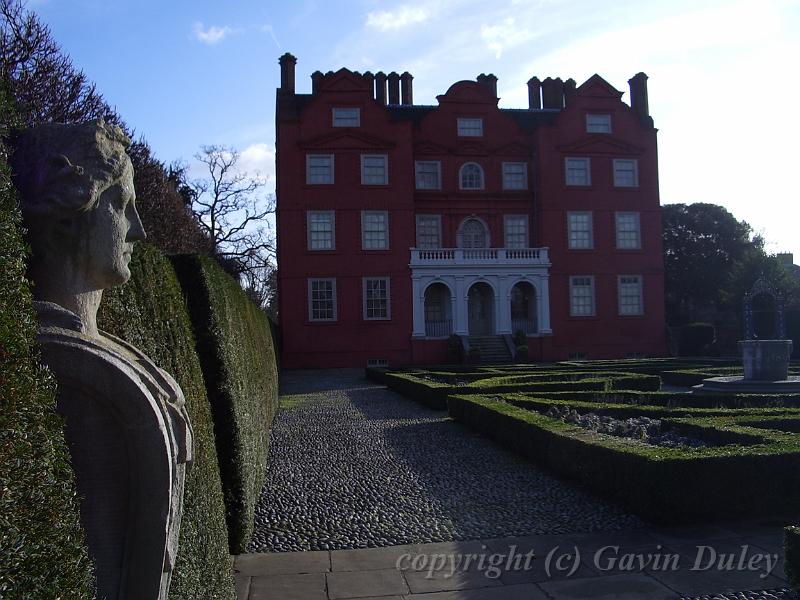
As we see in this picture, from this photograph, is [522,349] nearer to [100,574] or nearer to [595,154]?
[595,154]

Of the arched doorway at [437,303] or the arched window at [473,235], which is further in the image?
the arched window at [473,235]

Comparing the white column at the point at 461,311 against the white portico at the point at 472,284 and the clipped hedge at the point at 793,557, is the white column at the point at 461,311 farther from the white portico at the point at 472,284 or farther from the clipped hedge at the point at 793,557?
the clipped hedge at the point at 793,557

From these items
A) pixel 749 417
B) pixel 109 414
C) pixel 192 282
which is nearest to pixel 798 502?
pixel 749 417

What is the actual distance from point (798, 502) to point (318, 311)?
25812 millimetres

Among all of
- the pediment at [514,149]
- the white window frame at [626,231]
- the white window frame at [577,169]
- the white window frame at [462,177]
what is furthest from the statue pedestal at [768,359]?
the pediment at [514,149]

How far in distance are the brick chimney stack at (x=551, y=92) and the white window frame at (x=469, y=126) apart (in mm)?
7359

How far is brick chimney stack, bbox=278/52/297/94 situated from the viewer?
33750mm

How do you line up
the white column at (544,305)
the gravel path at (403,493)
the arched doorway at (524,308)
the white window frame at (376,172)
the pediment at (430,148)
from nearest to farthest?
1. the gravel path at (403,493)
2. the white window frame at (376,172)
3. the white column at (544,305)
4. the arched doorway at (524,308)
5. the pediment at (430,148)

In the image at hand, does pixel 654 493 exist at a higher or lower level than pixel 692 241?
lower

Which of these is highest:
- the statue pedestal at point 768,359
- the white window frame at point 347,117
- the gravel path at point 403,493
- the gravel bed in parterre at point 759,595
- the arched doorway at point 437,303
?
the white window frame at point 347,117

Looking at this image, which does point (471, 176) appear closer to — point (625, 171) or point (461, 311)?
point (461, 311)

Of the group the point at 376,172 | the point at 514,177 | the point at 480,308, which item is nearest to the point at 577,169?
the point at 514,177

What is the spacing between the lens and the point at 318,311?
30719 millimetres

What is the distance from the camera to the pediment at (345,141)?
30969mm
